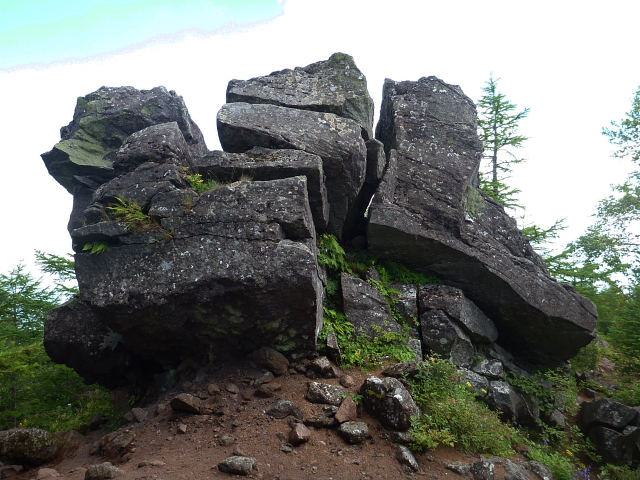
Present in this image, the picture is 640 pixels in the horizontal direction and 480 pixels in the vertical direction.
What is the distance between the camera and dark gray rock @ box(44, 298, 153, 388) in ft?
30.0

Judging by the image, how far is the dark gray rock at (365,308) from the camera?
9180mm

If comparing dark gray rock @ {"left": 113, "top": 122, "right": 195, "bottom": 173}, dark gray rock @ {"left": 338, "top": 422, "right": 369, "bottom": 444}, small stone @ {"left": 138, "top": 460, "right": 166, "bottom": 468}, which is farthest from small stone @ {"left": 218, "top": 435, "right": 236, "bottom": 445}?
dark gray rock @ {"left": 113, "top": 122, "right": 195, "bottom": 173}

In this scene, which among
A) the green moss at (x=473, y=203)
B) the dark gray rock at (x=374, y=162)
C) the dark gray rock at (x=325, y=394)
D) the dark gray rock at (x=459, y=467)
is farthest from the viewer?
the green moss at (x=473, y=203)

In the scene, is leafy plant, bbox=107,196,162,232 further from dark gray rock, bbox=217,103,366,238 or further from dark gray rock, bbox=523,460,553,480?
dark gray rock, bbox=523,460,553,480

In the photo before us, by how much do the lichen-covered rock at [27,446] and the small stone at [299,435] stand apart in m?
4.43

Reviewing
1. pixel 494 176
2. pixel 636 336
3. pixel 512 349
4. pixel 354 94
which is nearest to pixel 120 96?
pixel 354 94

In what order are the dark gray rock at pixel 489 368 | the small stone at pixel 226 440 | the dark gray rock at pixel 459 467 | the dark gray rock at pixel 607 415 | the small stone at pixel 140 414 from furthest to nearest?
the dark gray rock at pixel 489 368 → the dark gray rock at pixel 607 415 → the small stone at pixel 140 414 → the small stone at pixel 226 440 → the dark gray rock at pixel 459 467

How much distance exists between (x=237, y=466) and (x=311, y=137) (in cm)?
743

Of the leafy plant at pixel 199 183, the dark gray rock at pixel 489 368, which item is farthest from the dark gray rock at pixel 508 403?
the leafy plant at pixel 199 183

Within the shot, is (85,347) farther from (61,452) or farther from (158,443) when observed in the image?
(158,443)

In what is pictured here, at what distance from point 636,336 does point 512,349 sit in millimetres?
4364

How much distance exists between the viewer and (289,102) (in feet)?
36.9

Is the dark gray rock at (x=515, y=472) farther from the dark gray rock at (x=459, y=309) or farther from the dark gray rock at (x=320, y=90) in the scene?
the dark gray rock at (x=320, y=90)

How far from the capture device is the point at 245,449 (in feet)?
20.1
